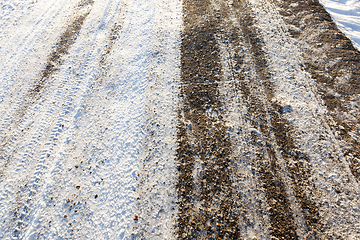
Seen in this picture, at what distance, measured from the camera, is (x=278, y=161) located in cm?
432

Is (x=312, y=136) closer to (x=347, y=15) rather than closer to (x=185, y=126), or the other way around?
(x=185, y=126)

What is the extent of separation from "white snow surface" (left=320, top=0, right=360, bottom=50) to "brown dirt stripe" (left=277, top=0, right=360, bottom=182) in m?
0.39

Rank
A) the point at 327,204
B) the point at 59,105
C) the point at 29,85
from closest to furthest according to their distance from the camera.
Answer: the point at 327,204 < the point at 59,105 < the point at 29,85

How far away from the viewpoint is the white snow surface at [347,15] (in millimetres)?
6383

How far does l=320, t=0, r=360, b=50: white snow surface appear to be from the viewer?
20.9 feet

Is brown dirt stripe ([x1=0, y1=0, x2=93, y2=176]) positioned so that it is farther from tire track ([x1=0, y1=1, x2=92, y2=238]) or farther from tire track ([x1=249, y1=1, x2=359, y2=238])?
tire track ([x1=249, y1=1, x2=359, y2=238])

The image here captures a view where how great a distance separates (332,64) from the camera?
18.3 ft

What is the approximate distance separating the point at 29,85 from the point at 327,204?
9.21 meters

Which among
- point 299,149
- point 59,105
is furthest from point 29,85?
point 299,149

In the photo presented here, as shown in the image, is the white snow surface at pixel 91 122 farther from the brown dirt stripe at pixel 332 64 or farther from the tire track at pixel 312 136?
the brown dirt stripe at pixel 332 64

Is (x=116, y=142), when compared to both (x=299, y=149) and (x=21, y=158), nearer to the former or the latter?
(x=21, y=158)

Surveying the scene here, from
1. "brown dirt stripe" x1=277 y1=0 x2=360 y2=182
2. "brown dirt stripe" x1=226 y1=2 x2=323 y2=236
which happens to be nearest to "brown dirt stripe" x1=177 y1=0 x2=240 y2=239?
"brown dirt stripe" x1=226 y1=2 x2=323 y2=236

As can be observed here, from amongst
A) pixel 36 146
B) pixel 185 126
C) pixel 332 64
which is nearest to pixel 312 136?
pixel 332 64

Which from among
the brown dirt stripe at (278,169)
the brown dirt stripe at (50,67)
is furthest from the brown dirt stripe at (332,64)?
the brown dirt stripe at (50,67)
